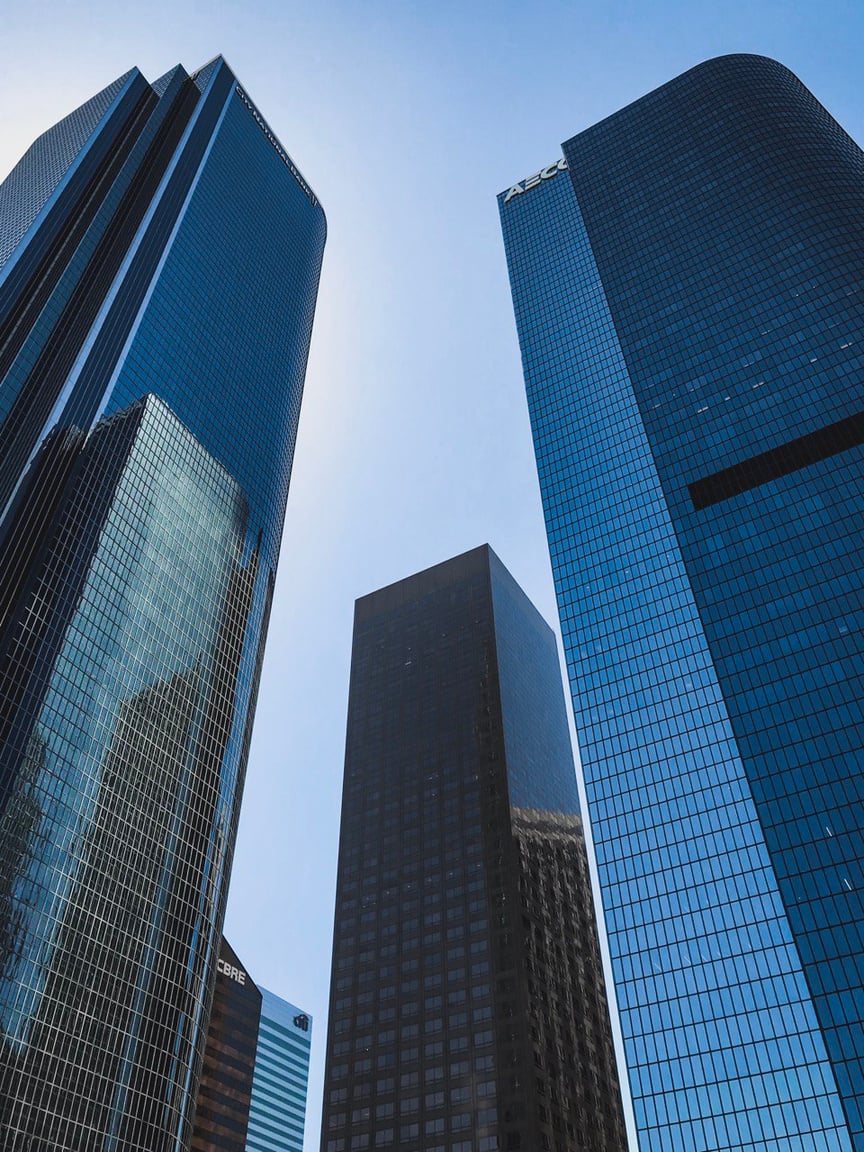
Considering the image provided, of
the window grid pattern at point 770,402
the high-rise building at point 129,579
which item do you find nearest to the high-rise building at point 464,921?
the high-rise building at point 129,579

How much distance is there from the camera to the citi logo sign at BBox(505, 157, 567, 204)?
173 m

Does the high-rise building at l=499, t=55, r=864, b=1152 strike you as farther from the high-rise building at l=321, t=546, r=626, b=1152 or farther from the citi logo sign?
the high-rise building at l=321, t=546, r=626, b=1152

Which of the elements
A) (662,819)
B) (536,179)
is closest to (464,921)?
(662,819)

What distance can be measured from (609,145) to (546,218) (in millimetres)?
16871

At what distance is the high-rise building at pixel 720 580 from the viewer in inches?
3059

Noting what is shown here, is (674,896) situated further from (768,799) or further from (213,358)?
(213,358)

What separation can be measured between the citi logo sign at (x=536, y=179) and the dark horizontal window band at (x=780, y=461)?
3394 inches

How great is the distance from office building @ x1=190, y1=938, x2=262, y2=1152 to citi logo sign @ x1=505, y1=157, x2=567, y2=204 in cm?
13754

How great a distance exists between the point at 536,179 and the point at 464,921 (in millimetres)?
126294

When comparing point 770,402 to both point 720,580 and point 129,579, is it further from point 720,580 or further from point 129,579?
point 129,579

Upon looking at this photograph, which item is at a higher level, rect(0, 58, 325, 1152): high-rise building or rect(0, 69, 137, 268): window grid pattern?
rect(0, 69, 137, 268): window grid pattern

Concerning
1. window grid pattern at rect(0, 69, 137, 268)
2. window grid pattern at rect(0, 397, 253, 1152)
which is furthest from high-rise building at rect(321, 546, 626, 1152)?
window grid pattern at rect(0, 69, 137, 268)

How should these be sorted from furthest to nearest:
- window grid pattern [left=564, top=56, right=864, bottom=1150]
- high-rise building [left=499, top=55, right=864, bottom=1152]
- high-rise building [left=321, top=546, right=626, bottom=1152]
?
high-rise building [left=321, top=546, right=626, bottom=1152] < window grid pattern [left=564, top=56, right=864, bottom=1150] < high-rise building [left=499, top=55, right=864, bottom=1152]

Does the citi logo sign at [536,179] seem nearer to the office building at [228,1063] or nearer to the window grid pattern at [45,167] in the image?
the window grid pattern at [45,167]
